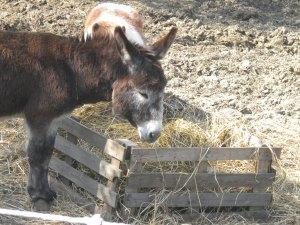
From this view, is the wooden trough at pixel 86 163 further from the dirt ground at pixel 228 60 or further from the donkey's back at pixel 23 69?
the donkey's back at pixel 23 69

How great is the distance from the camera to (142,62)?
5.13 meters

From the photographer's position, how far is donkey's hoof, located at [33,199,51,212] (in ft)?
17.9

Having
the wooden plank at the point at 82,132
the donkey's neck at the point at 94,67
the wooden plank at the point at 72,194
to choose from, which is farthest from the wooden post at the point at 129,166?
the donkey's neck at the point at 94,67

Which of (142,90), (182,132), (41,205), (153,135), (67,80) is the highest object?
(142,90)

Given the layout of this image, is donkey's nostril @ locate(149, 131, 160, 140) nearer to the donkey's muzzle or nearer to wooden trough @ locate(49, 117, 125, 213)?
the donkey's muzzle

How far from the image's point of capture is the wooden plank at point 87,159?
5.19 metres

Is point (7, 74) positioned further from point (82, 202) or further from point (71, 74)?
point (82, 202)

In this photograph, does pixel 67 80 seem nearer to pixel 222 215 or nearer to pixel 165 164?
pixel 165 164

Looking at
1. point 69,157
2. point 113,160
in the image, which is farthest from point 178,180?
point 69,157

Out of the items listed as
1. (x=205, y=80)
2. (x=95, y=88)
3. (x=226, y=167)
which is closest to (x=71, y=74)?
(x=95, y=88)

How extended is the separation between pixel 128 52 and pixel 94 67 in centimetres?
42

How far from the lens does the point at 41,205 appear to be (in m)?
5.45

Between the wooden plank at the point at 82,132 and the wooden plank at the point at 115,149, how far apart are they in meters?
0.08

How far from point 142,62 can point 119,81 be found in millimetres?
261
